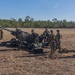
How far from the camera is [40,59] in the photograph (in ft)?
51.7

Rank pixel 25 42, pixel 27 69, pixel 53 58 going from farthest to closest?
pixel 25 42, pixel 53 58, pixel 27 69

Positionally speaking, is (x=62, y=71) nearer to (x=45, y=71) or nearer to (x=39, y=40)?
(x=45, y=71)

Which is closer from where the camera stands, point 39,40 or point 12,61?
point 12,61

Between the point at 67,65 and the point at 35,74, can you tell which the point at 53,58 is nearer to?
the point at 67,65

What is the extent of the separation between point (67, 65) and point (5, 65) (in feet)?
10.1

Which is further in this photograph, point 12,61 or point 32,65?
point 12,61

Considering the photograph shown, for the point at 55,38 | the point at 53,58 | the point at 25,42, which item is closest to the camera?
the point at 53,58

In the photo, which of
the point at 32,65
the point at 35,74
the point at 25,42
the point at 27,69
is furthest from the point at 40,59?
the point at 25,42

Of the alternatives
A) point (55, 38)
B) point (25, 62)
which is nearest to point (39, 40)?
point (55, 38)

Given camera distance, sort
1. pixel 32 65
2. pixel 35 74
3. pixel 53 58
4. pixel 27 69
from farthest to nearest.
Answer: pixel 53 58, pixel 32 65, pixel 27 69, pixel 35 74

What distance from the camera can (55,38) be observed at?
18.8 metres

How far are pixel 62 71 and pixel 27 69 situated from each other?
1.63 meters

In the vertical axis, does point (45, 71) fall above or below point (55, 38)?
below

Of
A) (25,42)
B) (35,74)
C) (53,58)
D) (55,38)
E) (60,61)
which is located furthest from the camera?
(25,42)
